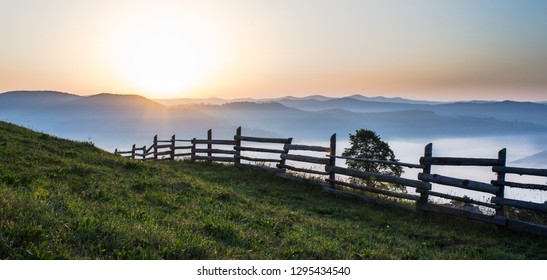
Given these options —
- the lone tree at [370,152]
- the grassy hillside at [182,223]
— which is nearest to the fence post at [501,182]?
the grassy hillside at [182,223]

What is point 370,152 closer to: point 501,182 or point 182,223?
point 501,182

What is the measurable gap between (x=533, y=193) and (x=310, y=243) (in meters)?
9.50

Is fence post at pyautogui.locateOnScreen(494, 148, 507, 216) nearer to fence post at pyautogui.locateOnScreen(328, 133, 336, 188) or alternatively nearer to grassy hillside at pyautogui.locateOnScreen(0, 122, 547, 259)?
grassy hillside at pyautogui.locateOnScreen(0, 122, 547, 259)

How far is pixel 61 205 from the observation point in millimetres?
5934

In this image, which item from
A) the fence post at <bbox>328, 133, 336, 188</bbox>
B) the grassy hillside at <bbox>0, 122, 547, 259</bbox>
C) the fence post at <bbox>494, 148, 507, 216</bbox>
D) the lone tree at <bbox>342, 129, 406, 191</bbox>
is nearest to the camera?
the grassy hillside at <bbox>0, 122, 547, 259</bbox>

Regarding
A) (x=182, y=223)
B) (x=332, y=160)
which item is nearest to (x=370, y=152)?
(x=332, y=160)

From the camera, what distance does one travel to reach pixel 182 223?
6453 millimetres

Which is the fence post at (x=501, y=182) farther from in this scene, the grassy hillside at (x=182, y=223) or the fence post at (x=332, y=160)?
the fence post at (x=332, y=160)

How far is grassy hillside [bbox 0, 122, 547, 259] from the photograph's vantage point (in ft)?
15.4

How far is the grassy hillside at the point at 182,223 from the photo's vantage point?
469cm

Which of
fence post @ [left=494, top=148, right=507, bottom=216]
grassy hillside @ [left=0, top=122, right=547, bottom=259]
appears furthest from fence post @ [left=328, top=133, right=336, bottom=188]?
fence post @ [left=494, top=148, right=507, bottom=216]

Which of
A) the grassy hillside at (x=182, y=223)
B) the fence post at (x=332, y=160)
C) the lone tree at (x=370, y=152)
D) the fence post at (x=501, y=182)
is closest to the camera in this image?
the grassy hillside at (x=182, y=223)
